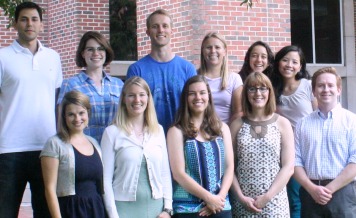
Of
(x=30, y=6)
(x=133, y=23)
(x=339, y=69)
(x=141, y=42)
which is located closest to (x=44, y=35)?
(x=133, y=23)

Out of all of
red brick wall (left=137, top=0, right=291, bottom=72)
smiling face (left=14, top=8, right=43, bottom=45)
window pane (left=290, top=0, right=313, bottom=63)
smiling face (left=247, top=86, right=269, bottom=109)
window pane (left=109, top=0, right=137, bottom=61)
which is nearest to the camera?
smiling face (left=14, top=8, right=43, bottom=45)

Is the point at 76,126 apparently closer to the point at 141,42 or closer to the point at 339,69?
the point at 141,42

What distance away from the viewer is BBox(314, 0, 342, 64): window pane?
15.8 metres

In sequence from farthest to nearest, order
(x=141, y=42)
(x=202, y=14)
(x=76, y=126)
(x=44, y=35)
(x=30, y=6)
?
(x=44, y=35), (x=141, y=42), (x=202, y=14), (x=30, y=6), (x=76, y=126)

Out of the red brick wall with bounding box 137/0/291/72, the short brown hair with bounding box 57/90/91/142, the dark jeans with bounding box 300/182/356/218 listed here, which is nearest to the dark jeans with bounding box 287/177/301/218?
the dark jeans with bounding box 300/182/356/218

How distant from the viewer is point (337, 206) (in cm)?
658

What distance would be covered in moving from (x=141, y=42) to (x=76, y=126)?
649 centimetres

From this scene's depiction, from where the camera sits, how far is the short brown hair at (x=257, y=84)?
6.54 meters

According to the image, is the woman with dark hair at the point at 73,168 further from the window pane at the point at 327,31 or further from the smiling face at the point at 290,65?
the window pane at the point at 327,31

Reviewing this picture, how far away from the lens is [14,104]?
6.02 metres

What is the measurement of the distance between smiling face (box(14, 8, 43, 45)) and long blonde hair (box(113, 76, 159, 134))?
93 cm

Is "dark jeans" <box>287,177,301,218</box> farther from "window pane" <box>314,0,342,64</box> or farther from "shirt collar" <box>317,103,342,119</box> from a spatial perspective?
"window pane" <box>314,0,342,64</box>

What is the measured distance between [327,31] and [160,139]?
10481mm

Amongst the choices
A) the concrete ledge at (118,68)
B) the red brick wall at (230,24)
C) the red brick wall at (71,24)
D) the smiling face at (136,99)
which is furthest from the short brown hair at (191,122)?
the concrete ledge at (118,68)
